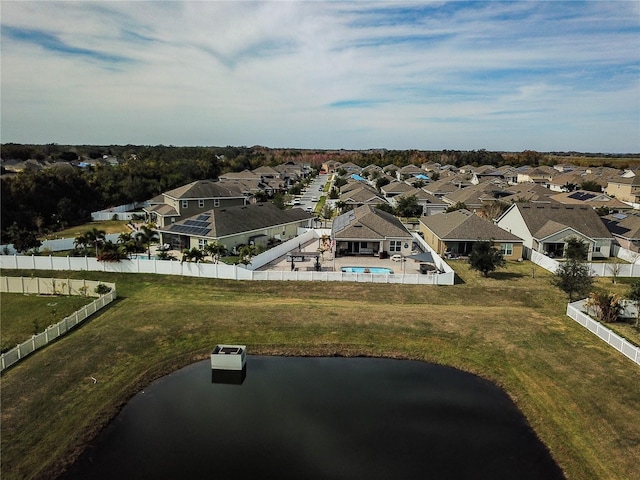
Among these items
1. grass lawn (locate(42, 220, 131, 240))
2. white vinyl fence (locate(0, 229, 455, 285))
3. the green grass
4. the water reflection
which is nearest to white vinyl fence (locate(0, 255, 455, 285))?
white vinyl fence (locate(0, 229, 455, 285))

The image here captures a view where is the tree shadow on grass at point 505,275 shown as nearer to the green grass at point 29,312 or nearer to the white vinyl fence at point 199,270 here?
the white vinyl fence at point 199,270

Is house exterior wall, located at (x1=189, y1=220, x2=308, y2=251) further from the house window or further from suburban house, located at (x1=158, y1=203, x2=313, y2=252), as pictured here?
the house window

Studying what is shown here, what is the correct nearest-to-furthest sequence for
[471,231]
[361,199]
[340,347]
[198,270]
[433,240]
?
[340,347] → [198,270] → [471,231] → [433,240] → [361,199]

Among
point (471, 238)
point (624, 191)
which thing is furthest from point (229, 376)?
point (624, 191)

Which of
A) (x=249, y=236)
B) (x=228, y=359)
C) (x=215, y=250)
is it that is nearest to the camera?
(x=228, y=359)

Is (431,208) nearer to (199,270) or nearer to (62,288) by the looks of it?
(199,270)

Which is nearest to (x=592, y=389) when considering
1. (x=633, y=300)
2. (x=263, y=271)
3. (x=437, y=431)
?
(x=437, y=431)

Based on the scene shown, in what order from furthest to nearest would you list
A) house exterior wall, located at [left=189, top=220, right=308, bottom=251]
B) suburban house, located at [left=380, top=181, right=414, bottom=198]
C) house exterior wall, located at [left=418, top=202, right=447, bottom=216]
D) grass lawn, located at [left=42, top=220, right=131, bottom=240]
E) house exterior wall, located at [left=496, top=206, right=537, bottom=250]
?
suburban house, located at [left=380, top=181, right=414, bottom=198]
house exterior wall, located at [left=418, top=202, right=447, bottom=216]
grass lawn, located at [left=42, top=220, right=131, bottom=240]
house exterior wall, located at [left=496, top=206, right=537, bottom=250]
house exterior wall, located at [left=189, top=220, right=308, bottom=251]
